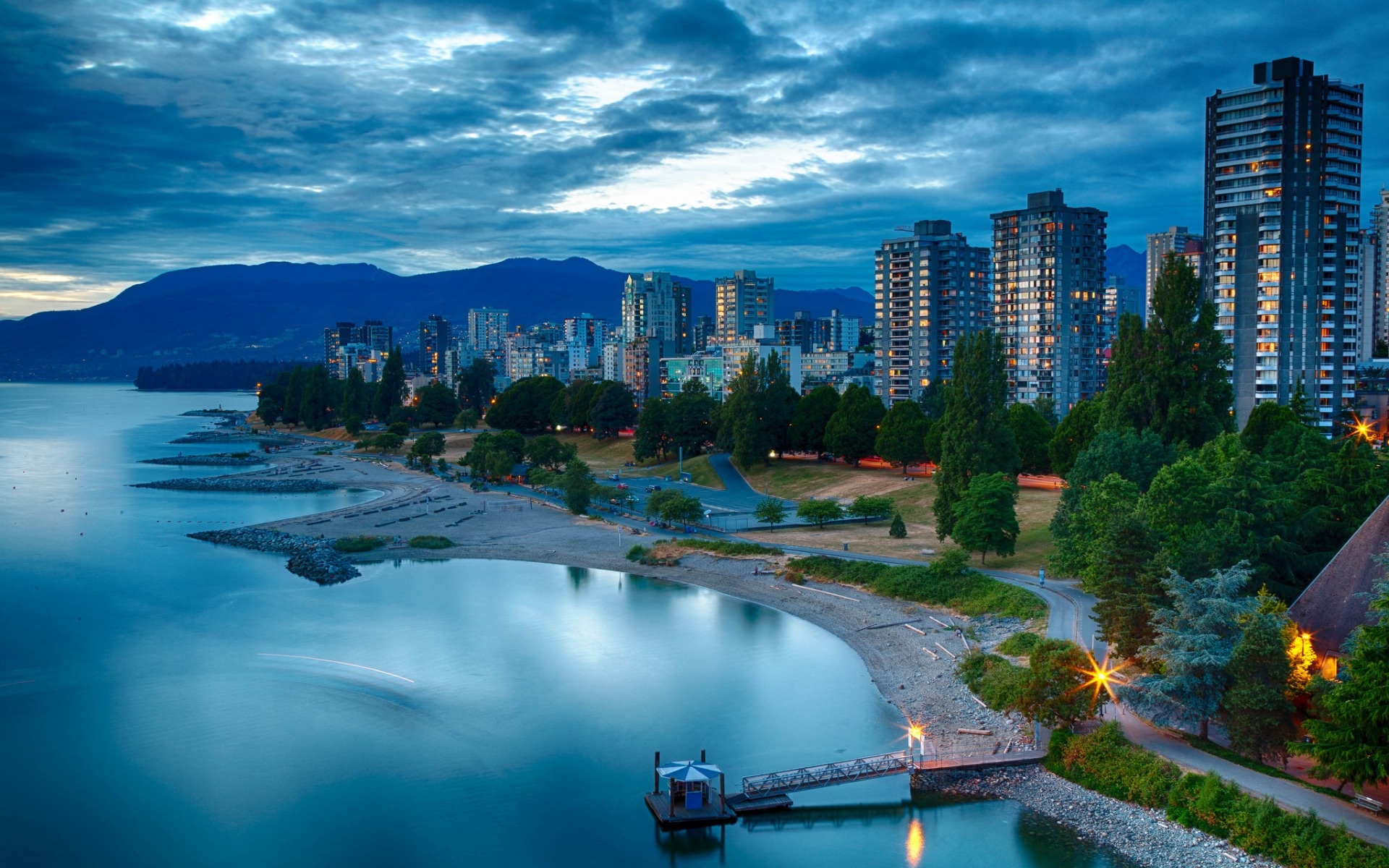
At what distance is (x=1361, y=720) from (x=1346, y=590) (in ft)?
23.2

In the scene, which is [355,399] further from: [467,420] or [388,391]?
[467,420]

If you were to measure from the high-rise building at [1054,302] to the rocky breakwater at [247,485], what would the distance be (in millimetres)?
83398

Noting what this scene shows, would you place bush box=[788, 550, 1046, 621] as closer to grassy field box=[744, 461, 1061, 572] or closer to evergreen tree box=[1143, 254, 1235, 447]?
grassy field box=[744, 461, 1061, 572]

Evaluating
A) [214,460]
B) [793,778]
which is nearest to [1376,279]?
[793,778]

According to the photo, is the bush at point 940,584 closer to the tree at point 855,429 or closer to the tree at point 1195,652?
the tree at point 1195,652

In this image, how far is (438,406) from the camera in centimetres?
14125

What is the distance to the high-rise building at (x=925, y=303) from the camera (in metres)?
142

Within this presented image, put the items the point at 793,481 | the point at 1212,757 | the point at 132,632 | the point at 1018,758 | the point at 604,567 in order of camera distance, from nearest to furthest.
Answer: the point at 1212,757, the point at 1018,758, the point at 132,632, the point at 604,567, the point at 793,481

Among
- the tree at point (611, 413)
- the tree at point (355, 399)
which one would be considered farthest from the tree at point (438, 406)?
the tree at point (611, 413)

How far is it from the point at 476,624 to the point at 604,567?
12.1m

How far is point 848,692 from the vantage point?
37.4 metres

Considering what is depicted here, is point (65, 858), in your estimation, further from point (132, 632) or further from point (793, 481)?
point (793, 481)

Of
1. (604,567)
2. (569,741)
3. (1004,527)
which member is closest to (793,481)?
(604,567)

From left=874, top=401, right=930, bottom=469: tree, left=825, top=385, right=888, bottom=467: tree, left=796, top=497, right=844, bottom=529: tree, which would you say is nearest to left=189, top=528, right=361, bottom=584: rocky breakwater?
left=796, top=497, right=844, bottom=529: tree
